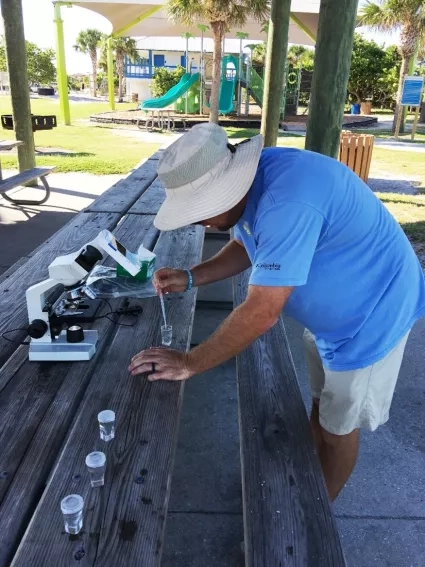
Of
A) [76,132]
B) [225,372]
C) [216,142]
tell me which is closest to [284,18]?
[225,372]

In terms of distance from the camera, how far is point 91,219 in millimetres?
3812

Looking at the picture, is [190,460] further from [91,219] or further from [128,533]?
[91,219]

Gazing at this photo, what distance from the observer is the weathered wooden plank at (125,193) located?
4168mm

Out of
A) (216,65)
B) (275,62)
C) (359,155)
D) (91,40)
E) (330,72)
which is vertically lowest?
(359,155)

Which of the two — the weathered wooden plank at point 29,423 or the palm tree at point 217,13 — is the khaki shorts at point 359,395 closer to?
the weathered wooden plank at point 29,423

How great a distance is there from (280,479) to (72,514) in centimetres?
65

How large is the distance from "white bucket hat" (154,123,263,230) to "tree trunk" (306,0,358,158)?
2.31 meters

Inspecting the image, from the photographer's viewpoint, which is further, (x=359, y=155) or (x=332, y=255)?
(x=359, y=155)

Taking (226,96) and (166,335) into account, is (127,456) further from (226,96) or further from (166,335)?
(226,96)

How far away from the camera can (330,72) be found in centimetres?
358

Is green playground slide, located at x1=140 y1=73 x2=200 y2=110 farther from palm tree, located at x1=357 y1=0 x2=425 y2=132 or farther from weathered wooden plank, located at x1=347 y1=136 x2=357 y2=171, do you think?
weathered wooden plank, located at x1=347 y1=136 x2=357 y2=171

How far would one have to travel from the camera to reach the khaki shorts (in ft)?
5.88

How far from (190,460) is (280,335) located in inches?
31.0

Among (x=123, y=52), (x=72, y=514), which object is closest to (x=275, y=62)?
(x=72, y=514)
